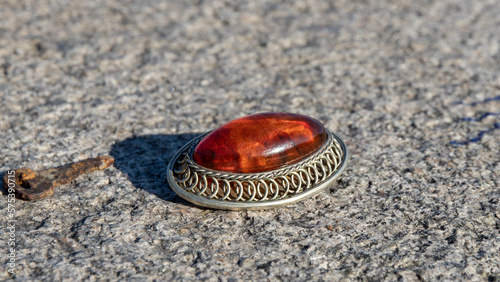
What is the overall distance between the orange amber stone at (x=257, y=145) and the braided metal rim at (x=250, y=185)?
0.03 metres

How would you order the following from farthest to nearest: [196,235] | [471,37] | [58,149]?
[471,37] → [58,149] → [196,235]

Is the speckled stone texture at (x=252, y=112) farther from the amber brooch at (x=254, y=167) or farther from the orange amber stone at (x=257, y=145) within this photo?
the orange amber stone at (x=257, y=145)

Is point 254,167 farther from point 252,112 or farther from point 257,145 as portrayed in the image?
point 252,112

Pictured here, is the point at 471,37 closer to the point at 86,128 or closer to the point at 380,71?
the point at 380,71

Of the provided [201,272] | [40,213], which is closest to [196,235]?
[201,272]

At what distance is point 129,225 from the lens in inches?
71.8

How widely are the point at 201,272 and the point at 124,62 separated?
168cm

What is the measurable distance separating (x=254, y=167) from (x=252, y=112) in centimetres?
75

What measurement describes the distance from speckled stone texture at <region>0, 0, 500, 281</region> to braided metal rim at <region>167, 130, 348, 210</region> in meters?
0.07

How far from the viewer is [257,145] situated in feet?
6.11

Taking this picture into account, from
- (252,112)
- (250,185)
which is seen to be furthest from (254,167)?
(252,112)

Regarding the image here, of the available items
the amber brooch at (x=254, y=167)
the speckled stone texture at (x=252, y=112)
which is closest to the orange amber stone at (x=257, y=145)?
the amber brooch at (x=254, y=167)

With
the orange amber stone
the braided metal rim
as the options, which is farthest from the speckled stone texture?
the orange amber stone

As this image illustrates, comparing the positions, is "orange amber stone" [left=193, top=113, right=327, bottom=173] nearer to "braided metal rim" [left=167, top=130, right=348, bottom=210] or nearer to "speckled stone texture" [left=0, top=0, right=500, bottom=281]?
"braided metal rim" [left=167, top=130, right=348, bottom=210]
